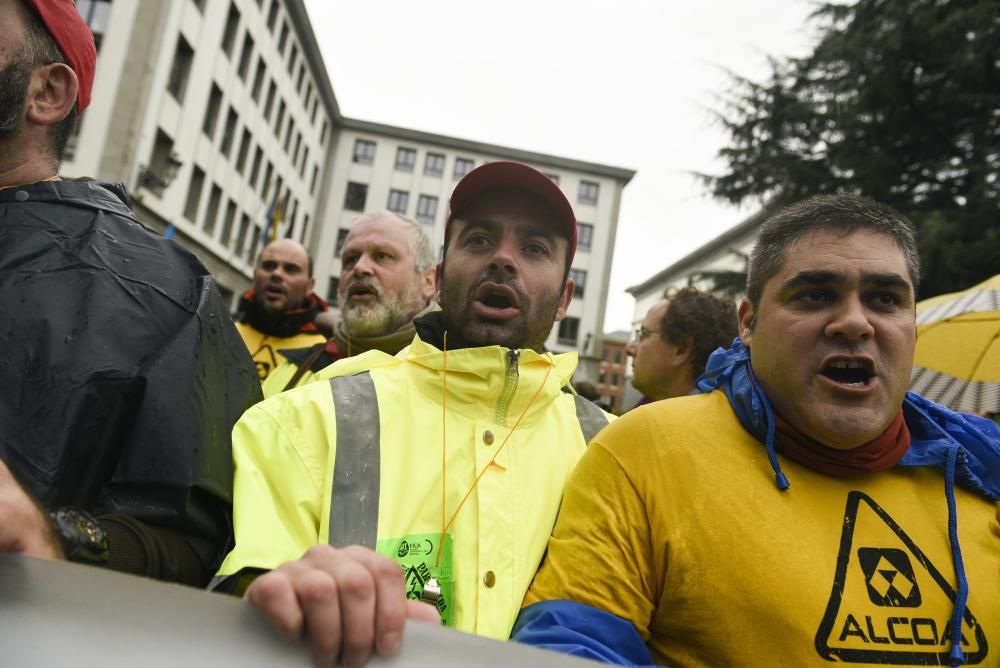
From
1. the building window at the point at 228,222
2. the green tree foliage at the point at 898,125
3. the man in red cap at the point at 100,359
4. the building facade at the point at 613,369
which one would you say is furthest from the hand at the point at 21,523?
the building facade at the point at 613,369

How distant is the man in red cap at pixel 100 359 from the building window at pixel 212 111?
2262 cm

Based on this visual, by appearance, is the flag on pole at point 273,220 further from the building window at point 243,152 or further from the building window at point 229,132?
the building window at point 243,152

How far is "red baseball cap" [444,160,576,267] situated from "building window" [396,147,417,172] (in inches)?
1668

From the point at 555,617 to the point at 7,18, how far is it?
6.05 feet

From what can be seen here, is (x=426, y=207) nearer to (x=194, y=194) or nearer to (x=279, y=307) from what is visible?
(x=194, y=194)

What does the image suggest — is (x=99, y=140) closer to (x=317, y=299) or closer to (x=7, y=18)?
(x=317, y=299)

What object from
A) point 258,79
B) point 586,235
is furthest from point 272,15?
point 586,235

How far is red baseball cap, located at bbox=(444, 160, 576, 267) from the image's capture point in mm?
2156

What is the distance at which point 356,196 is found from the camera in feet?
139

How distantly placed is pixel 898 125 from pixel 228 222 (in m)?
21.5

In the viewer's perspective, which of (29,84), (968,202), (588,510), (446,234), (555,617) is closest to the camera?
(555,617)

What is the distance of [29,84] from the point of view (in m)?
1.70

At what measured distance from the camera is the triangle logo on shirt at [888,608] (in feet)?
4.63

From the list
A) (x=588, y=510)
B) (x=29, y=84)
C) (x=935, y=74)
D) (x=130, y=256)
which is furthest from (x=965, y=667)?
(x=935, y=74)
